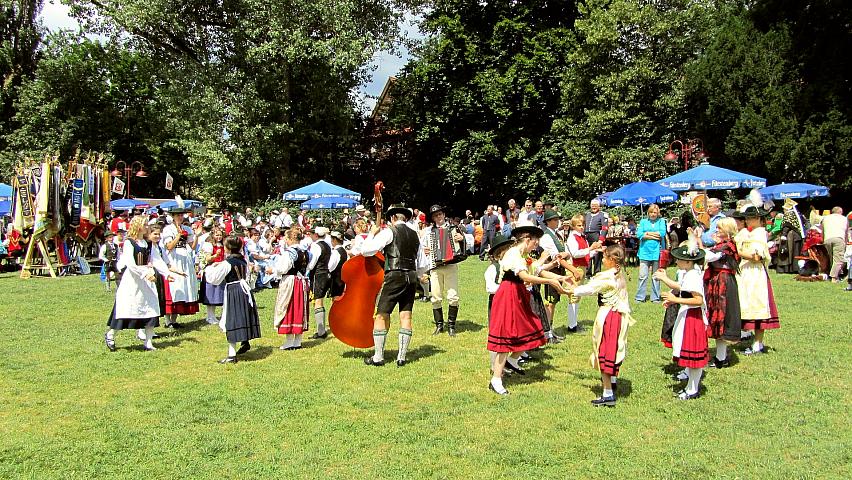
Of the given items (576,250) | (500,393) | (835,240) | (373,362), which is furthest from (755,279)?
(835,240)

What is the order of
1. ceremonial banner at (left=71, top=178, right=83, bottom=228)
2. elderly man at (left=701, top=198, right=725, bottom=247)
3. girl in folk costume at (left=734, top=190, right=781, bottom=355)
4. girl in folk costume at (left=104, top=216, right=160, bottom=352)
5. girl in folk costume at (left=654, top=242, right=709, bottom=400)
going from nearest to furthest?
girl in folk costume at (left=654, top=242, right=709, bottom=400)
girl in folk costume at (left=734, top=190, right=781, bottom=355)
elderly man at (left=701, top=198, right=725, bottom=247)
girl in folk costume at (left=104, top=216, right=160, bottom=352)
ceremonial banner at (left=71, top=178, right=83, bottom=228)

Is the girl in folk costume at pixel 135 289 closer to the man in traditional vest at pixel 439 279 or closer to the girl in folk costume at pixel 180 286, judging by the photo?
the girl in folk costume at pixel 180 286

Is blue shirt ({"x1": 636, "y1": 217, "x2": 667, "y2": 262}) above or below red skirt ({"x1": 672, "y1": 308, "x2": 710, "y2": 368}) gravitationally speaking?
above

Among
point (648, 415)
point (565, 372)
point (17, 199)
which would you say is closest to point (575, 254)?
point (565, 372)

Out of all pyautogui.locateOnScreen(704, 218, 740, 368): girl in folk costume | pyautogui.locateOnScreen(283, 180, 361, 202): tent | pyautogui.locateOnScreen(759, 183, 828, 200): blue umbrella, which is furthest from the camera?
pyautogui.locateOnScreen(283, 180, 361, 202): tent

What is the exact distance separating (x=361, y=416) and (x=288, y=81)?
2607 cm

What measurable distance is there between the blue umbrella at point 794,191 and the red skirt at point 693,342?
56.4 ft

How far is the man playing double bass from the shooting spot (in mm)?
8023

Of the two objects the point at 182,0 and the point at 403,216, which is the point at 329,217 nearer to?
the point at 182,0

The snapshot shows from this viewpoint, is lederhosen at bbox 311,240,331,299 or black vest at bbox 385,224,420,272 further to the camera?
lederhosen at bbox 311,240,331,299

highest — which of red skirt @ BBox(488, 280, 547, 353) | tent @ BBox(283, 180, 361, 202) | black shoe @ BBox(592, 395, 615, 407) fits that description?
tent @ BBox(283, 180, 361, 202)

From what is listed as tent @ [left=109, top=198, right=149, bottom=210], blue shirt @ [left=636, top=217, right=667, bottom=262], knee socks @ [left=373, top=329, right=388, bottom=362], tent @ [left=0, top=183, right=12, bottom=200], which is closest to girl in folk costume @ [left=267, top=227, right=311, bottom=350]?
knee socks @ [left=373, top=329, right=388, bottom=362]

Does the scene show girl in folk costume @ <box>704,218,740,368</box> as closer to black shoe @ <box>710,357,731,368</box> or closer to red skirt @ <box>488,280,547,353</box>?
black shoe @ <box>710,357,731,368</box>

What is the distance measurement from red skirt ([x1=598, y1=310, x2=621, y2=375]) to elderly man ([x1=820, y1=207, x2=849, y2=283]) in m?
A: 12.1
